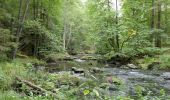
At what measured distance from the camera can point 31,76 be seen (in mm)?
9234

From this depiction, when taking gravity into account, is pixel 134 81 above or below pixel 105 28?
below

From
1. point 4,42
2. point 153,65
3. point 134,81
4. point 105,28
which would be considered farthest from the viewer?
point 105,28

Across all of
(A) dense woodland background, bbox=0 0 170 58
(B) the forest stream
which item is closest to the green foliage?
(B) the forest stream

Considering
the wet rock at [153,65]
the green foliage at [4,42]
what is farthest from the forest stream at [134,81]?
the green foliage at [4,42]

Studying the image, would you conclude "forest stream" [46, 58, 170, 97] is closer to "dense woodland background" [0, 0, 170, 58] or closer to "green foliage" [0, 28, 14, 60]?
"green foliage" [0, 28, 14, 60]

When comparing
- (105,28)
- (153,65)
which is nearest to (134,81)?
(153,65)

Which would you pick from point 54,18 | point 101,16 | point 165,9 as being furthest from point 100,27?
point 165,9

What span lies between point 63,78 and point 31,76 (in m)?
1.87

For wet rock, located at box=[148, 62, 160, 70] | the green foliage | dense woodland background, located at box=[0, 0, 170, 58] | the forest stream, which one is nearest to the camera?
the forest stream

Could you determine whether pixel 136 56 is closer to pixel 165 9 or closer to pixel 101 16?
pixel 101 16

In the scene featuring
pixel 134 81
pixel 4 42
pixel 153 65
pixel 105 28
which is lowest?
pixel 134 81

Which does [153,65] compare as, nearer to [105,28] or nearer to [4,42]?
[105,28]

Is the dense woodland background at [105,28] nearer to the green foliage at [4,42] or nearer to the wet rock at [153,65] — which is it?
the wet rock at [153,65]

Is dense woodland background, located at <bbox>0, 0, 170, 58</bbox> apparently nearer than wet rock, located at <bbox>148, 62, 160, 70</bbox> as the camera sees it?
No
